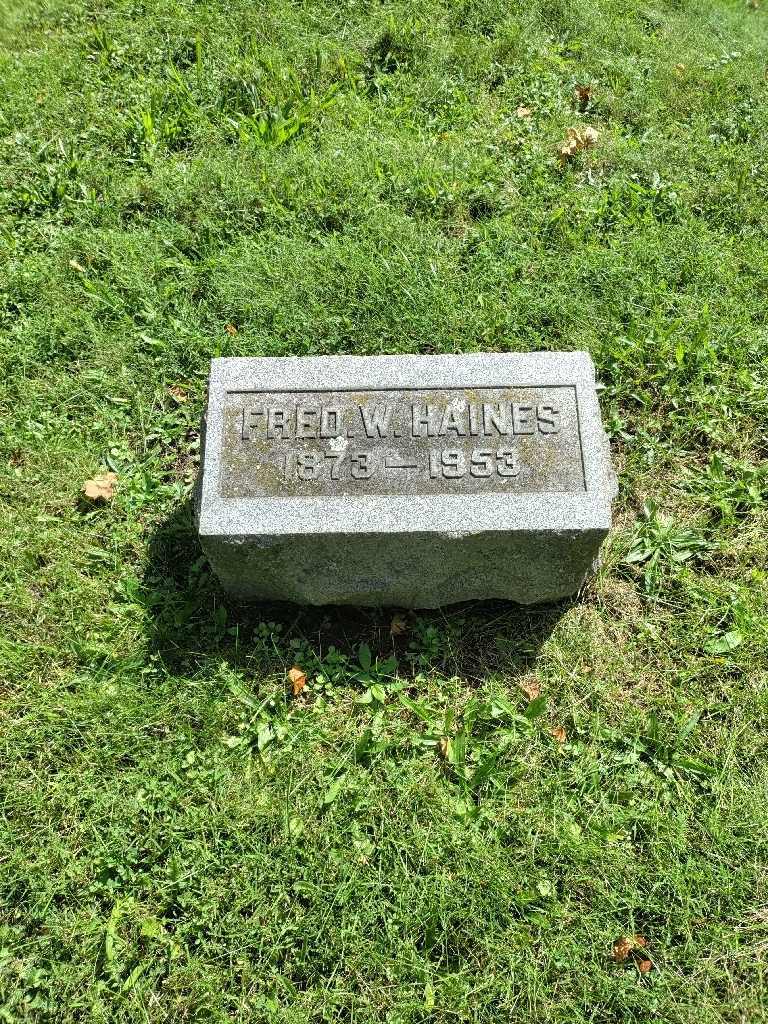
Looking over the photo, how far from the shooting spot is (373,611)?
3402 millimetres

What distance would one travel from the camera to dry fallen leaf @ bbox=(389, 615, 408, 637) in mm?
3342

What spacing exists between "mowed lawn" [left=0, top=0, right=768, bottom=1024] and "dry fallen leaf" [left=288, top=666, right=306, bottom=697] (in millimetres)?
39

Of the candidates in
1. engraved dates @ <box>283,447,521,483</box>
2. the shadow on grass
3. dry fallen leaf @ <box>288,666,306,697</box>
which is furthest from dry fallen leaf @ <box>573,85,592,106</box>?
dry fallen leaf @ <box>288,666,306,697</box>

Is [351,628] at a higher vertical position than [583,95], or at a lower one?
lower

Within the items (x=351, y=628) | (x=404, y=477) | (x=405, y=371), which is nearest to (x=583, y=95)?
(x=405, y=371)

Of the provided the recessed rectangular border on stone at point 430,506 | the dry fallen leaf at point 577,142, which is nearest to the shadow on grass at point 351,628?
the recessed rectangular border on stone at point 430,506

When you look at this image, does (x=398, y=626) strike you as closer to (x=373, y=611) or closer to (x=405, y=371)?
(x=373, y=611)

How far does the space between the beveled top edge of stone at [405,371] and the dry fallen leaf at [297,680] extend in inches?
44.5

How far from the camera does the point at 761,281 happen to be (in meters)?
4.29

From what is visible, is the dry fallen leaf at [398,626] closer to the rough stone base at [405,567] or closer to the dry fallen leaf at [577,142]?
the rough stone base at [405,567]

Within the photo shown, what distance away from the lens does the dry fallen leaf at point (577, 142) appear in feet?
15.6

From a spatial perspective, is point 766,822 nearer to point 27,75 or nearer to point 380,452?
point 380,452

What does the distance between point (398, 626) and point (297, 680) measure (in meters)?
0.48

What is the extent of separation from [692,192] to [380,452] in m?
2.93
